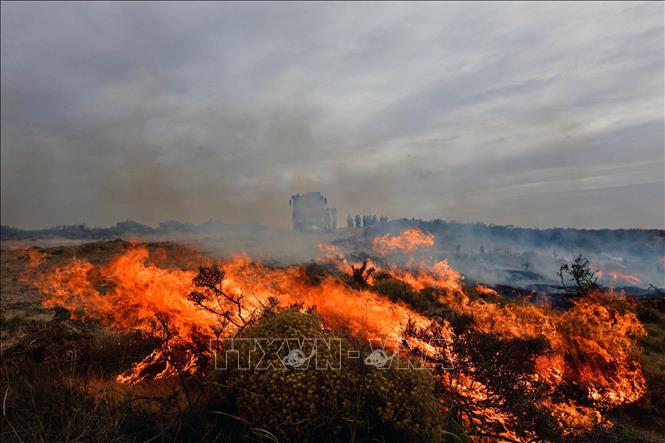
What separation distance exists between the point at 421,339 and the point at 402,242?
14790 mm

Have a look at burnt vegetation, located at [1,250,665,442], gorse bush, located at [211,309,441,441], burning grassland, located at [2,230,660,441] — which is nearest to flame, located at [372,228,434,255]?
burning grassland, located at [2,230,660,441]

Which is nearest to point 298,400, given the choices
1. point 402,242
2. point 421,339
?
point 421,339

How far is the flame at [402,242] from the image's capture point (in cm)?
2006

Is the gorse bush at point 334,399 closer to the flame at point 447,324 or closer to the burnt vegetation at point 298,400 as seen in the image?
the burnt vegetation at point 298,400

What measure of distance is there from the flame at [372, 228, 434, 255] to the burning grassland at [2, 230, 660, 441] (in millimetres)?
7283

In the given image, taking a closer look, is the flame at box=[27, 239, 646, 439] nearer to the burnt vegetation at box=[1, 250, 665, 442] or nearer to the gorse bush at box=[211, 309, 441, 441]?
the burnt vegetation at box=[1, 250, 665, 442]

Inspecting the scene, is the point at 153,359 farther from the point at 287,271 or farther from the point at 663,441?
the point at 663,441

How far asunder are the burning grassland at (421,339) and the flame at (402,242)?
728cm

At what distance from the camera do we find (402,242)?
67.1 ft

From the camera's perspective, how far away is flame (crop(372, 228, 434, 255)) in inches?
790

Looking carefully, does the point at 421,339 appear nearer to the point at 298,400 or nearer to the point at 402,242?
the point at 298,400

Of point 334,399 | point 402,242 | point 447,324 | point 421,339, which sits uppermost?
point 402,242

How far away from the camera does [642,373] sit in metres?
7.04

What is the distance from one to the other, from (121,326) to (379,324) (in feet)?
21.0
